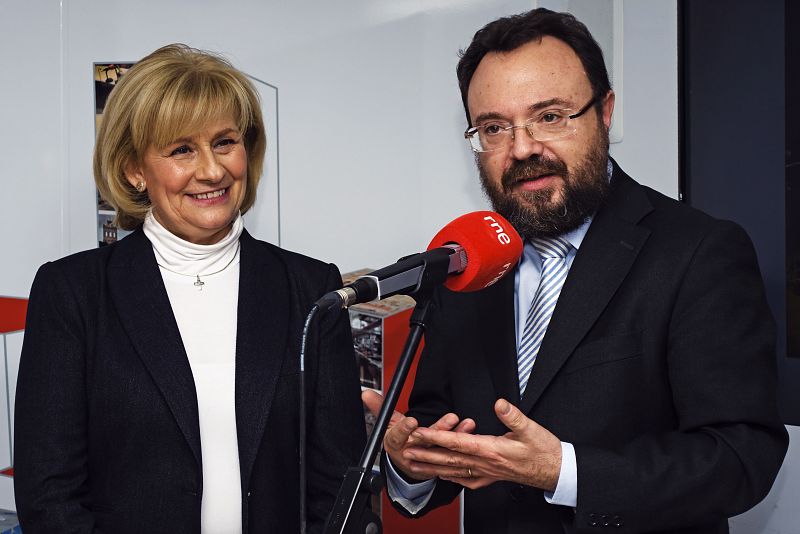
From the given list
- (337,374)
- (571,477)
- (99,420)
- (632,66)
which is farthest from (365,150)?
(571,477)

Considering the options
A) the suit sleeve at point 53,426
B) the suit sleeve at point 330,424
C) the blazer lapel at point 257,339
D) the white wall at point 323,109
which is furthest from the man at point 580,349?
the white wall at point 323,109

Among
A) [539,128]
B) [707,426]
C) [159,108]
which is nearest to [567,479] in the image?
[707,426]

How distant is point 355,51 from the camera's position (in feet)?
7.97

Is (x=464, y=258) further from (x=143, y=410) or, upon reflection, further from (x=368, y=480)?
(x=143, y=410)

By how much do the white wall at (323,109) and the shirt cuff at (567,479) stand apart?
114 centimetres

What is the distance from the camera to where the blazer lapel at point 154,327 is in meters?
1.43

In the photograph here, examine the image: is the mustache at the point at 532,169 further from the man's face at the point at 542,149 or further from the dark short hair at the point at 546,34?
the dark short hair at the point at 546,34

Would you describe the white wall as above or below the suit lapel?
above

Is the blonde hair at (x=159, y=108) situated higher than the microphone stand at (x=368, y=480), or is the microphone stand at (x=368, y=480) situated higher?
the blonde hair at (x=159, y=108)

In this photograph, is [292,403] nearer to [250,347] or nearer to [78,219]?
[250,347]

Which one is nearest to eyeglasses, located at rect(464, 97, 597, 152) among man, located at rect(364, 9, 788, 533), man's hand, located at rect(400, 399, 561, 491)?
man, located at rect(364, 9, 788, 533)

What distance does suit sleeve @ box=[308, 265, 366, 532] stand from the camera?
153 cm

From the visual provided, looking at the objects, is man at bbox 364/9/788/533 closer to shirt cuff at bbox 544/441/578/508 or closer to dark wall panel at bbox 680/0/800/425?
shirt cuff at bbox 544/441/578/508

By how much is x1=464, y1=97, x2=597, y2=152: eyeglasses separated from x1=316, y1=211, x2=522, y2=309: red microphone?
0.29 metres
